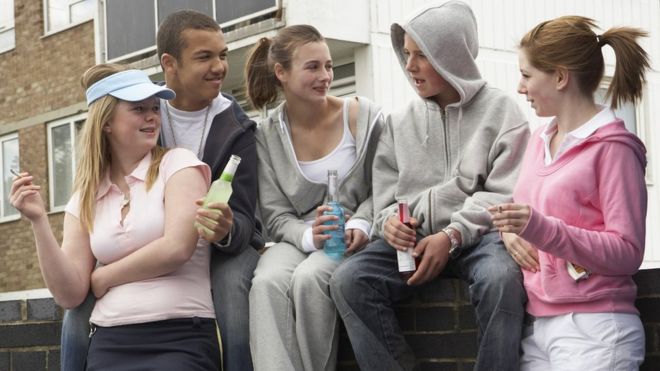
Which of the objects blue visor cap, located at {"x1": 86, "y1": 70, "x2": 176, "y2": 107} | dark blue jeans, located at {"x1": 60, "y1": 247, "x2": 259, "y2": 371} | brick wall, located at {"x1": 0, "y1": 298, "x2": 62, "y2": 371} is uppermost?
blue visor cap, located at {"x1": 86, "y1": 70, "x2": 176, "y2": 107}

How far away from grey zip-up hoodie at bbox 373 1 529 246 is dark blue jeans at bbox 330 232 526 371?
0.46ft

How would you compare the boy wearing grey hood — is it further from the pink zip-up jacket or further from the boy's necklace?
the boy's necklace

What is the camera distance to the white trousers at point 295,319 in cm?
464

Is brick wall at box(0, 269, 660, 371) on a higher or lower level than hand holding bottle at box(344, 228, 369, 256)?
lower

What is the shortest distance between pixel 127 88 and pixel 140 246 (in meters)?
0.66

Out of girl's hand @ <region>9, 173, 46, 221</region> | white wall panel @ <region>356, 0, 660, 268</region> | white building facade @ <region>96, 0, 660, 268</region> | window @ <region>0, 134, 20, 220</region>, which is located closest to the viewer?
girl's hand @ <region>9, 173, 46, 221</region>

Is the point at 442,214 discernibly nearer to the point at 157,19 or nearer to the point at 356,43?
the point at 356,43

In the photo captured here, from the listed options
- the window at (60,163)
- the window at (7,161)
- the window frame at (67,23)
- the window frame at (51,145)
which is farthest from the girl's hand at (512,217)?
the window at (7,161)

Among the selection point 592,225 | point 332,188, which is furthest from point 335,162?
point 592,225

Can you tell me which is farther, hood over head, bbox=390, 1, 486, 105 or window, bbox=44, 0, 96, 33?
window, bbox=44, 0, 96, 33

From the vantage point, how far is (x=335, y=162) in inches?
204

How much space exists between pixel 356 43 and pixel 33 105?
7.57m

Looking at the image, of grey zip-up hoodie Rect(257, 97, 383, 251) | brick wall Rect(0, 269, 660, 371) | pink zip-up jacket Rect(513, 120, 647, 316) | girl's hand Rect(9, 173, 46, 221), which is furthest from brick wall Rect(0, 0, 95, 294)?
pink zip-up jacket Rect(513, 120, 647, 316)

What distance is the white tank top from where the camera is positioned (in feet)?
16.9
